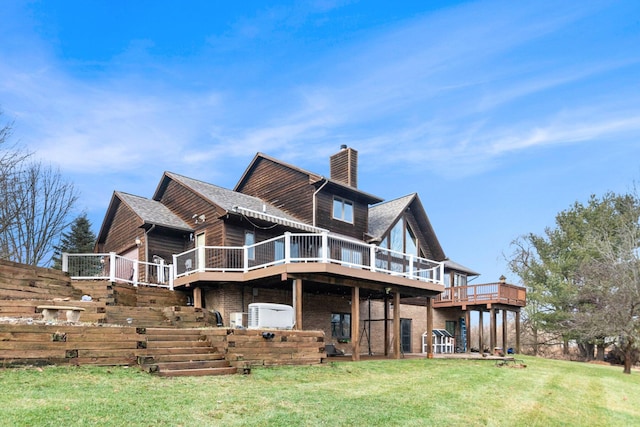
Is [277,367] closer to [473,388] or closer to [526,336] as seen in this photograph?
[473,388]

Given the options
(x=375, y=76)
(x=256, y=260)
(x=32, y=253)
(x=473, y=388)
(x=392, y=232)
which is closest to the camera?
(x=473, y=388)

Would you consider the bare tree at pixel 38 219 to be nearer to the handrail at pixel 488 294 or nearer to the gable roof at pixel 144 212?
the gable roof at pixel 144 212

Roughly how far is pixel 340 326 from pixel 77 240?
19030mm

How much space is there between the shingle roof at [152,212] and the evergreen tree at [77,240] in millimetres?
10886

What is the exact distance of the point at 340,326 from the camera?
68.7 ft

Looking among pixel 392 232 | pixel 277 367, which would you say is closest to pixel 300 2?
pixel 277 367

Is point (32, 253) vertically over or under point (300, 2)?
under

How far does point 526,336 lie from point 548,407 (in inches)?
1105

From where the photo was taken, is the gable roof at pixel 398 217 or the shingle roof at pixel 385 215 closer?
the shingle roof at pixel 385 215

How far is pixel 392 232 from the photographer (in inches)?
930

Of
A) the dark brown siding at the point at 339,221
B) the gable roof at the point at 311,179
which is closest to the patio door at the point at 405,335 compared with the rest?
the dark brown siding at the point at 339,221

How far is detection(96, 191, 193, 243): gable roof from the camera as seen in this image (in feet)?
64.2

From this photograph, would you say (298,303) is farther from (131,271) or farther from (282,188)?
(282,188)

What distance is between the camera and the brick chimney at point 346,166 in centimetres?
2350
